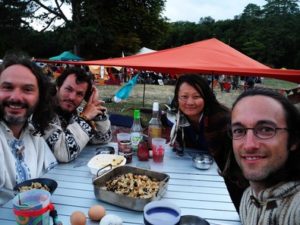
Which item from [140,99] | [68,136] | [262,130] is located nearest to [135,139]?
[68,136]

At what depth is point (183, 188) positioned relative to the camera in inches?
78.7

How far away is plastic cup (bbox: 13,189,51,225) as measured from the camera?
1298 millimetres

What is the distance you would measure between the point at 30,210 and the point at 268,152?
45.0 inches

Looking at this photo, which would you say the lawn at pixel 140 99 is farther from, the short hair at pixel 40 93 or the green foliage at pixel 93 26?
the green foliage at pixel 93 26

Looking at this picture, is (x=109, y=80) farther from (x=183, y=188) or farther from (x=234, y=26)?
(x=234, y=26)

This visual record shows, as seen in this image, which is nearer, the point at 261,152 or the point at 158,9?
the point at 261,152

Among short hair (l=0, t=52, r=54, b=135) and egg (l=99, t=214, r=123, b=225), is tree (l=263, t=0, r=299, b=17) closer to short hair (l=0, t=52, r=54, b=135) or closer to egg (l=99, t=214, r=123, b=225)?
short hair (l=0, t=52, r=54, b=135)

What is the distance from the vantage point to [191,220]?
1498mm

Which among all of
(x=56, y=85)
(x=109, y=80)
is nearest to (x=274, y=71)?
(x=56, y=85)

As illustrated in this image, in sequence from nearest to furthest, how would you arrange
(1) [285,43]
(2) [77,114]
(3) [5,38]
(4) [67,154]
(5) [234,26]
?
(4) [67,154] → (2) [77,114] → (3) [5,38] → (1) [285,43] → (5) [234,26]

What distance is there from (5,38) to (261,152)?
90.3 ft

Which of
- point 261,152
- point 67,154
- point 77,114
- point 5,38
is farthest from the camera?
point 5,38

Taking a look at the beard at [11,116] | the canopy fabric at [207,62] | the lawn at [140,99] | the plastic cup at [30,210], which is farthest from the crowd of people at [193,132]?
the lawn at [140,99]

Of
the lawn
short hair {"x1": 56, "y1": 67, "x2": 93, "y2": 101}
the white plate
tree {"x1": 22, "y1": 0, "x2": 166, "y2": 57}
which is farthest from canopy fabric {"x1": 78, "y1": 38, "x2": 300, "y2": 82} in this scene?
tree {"x1": 22, "y1": 0, "x2": 166, "y2": 57}
